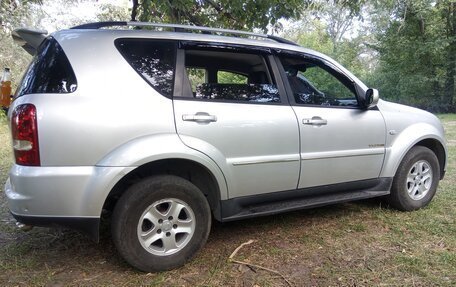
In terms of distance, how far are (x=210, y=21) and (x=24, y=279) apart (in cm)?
516

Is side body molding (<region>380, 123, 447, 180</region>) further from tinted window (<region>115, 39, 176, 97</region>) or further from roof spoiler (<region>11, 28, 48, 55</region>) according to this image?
roof spoiler (<region>11, 28, 48, 55</region>)

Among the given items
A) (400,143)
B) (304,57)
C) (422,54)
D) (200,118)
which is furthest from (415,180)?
(422,54)

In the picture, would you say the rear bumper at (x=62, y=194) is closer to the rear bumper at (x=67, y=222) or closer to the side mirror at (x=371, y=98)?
the rear bumper at (x=67, y=222)

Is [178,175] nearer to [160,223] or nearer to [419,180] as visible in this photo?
[160,223]

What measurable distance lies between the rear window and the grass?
1360 mm

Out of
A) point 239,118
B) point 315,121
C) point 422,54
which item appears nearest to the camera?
point 239,118

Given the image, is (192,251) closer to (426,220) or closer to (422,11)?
(426,220)

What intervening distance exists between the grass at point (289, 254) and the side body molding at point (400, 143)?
20.7 inches

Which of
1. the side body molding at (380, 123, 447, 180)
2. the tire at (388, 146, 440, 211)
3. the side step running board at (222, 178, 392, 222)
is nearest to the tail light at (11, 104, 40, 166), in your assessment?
the side step running board at (222, 178, 392, 222)

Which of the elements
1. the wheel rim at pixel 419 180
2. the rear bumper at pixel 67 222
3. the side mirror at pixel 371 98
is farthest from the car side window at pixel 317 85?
the rear bumper at pixel 67 222

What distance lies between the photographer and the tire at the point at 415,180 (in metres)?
4.19

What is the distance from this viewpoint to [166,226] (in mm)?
2930

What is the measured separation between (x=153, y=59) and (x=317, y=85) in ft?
6.06

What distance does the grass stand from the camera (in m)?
2.85
